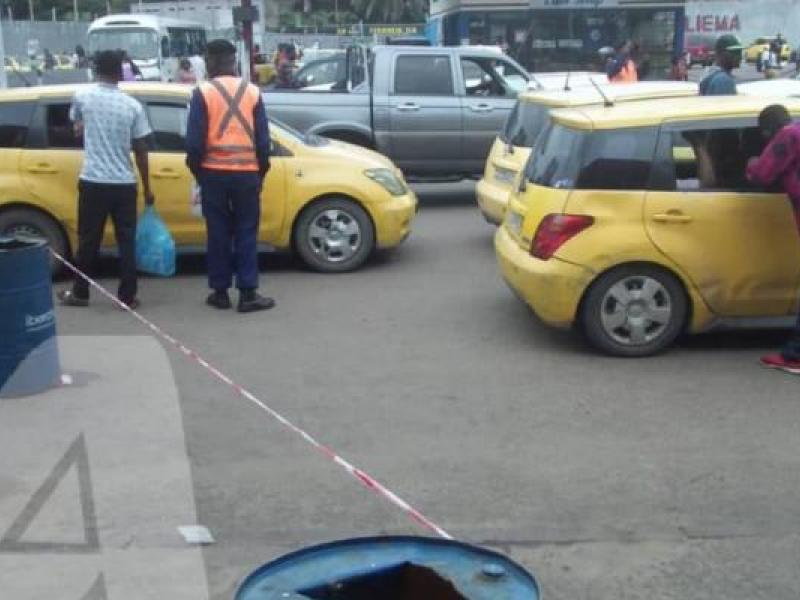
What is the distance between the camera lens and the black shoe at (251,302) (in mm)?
9008

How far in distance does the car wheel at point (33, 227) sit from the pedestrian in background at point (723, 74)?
5.91 m

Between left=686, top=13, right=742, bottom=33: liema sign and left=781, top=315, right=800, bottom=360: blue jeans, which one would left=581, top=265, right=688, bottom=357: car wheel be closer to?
left=781, top=315, right=800, bottom=360: blue jeans

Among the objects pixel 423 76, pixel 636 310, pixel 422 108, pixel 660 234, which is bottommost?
pixel 636 310

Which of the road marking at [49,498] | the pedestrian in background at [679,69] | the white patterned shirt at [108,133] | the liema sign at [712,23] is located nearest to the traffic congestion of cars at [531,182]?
the white patterned shirt at [108,133]

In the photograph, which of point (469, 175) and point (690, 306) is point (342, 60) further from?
point (690, 306)

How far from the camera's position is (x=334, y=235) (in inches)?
412

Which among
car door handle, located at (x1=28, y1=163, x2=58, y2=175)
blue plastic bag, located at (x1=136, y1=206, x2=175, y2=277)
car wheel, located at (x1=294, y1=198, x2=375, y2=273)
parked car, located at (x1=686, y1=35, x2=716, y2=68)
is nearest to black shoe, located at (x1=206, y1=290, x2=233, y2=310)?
blue plastic bag, located at (x1=136, y1=206, x2=175, y2=277)

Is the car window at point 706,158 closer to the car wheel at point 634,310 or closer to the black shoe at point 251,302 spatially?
the car wheel at point 634,310

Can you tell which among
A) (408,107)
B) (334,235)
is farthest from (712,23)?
(334,235)

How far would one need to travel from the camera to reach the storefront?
23.1 meters

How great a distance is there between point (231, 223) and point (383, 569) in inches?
261

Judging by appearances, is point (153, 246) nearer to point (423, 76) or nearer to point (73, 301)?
point (73, 301)

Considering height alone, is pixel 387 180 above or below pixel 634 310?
above

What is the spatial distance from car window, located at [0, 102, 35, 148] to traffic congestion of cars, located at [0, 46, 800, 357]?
1 cm
